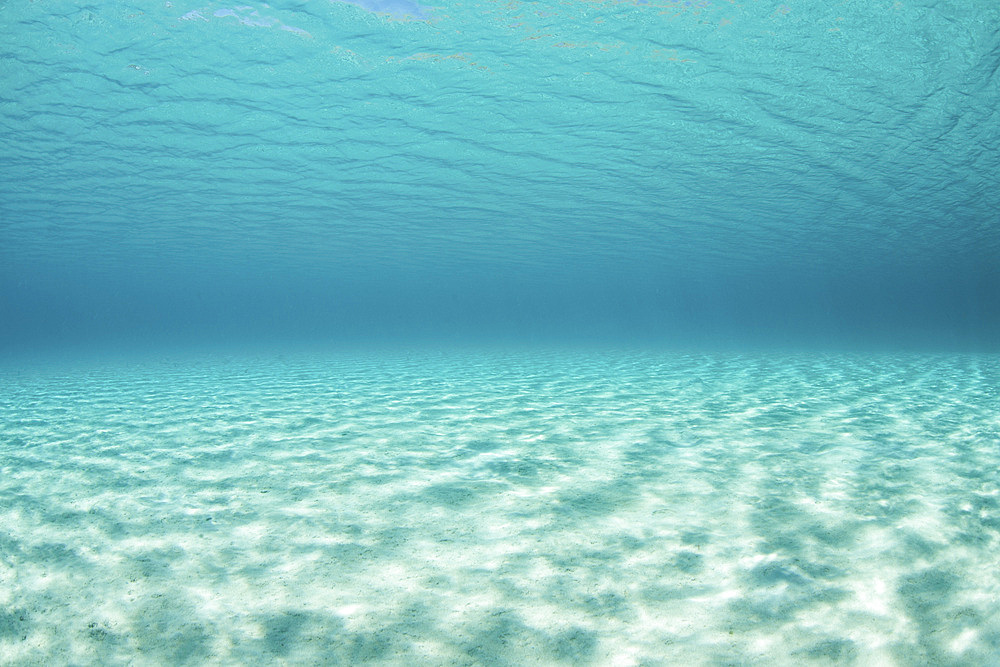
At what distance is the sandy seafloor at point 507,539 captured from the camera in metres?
2.83

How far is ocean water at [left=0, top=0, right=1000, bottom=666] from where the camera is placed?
3.07 m

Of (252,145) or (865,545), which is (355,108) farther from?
(865,545)

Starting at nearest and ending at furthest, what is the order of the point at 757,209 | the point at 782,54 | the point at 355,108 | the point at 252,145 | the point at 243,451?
1. the point at 243,451
2. the point at 782,54
3. the point at 355,108
4. the point at 252,145
5. the point at 757,209

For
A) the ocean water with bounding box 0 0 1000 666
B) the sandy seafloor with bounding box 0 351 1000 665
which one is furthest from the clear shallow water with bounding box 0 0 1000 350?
the sandy seafloor with bounding box 0 351 1000 665

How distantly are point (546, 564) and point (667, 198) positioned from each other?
838 inches

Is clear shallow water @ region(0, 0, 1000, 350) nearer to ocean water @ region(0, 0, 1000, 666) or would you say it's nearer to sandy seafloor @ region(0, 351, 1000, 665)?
ocean water @ region(0, 0, 1000, 666)

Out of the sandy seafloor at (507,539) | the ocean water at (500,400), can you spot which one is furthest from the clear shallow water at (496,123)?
the sandy seafloor at (507,539)

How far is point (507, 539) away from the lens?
4047mm

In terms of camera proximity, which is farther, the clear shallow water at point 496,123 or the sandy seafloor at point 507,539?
the clear shallow water at point 496,123

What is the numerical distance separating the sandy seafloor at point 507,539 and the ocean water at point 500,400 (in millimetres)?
31

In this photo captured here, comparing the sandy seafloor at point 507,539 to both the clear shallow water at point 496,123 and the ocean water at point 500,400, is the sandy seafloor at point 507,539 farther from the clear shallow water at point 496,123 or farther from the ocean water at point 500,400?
the clear shallow water at point 496,123

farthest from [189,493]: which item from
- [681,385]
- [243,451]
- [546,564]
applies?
[681,385]

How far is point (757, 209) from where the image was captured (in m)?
24.3

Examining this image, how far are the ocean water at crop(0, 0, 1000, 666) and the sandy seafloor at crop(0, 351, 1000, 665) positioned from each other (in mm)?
31
